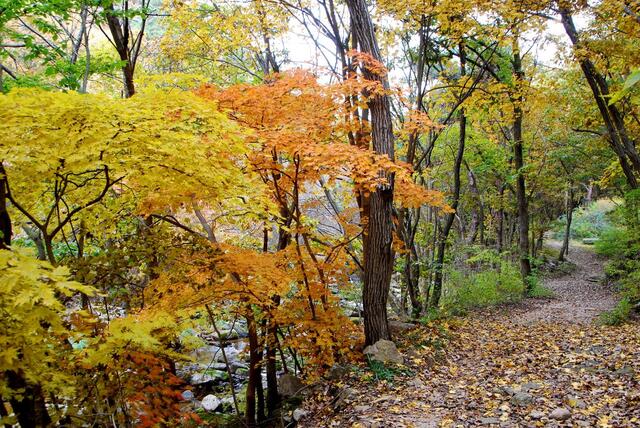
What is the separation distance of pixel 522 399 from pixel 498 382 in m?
0.77

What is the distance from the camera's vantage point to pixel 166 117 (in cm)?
437

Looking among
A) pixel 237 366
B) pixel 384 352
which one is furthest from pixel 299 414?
pixel 237 366

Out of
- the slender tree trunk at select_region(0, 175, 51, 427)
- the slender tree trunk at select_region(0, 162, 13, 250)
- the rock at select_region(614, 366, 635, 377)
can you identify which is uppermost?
the slender tree trunk at select_region(0, 162, 13, 250)

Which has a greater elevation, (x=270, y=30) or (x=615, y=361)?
(x=270, y=30)

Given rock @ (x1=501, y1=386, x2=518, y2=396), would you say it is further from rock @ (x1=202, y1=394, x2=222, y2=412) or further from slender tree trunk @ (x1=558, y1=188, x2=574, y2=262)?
slender tree trunk @ (x1=558, y1=188, x2=574, y2=262)

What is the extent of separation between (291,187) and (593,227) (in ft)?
108

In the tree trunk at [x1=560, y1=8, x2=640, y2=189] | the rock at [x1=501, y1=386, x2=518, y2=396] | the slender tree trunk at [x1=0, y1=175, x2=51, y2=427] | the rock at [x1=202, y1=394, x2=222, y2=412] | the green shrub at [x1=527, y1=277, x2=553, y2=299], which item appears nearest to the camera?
the slender tree trunk at [x1=0, y1=175, x2=51, y2=427]

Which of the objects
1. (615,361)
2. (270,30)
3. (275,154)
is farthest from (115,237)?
(615,361)

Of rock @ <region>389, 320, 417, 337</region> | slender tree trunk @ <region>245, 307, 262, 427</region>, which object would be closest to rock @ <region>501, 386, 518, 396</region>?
rock @ <region>389, 320, 417, 337</region>

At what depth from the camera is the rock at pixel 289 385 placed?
815 centimetres

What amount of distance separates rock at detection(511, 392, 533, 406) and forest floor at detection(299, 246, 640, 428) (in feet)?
0.03

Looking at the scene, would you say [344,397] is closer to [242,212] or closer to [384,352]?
[384,352]

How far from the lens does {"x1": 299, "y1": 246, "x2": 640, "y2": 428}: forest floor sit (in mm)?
4691

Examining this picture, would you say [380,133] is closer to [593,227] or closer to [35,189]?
[35,189]
